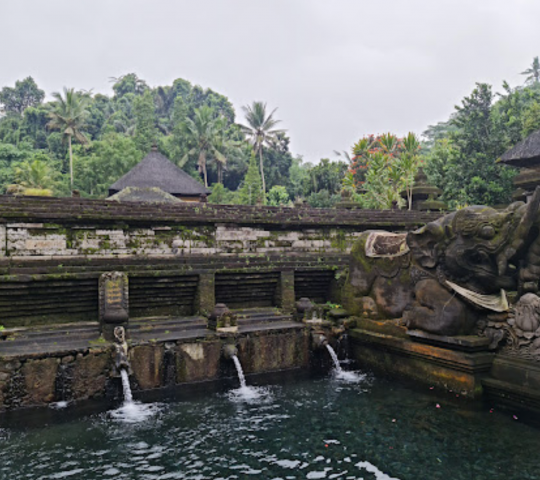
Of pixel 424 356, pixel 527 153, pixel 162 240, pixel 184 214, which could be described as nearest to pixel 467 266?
pixel 424 356

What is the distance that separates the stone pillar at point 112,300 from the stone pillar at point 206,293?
1.79 m

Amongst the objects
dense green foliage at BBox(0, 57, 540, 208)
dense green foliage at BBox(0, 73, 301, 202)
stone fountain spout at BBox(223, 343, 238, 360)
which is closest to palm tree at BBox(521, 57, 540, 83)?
dense green foliage at BBox(0, 57, 540, 208)

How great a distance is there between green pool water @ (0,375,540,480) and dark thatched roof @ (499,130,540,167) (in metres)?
13.8

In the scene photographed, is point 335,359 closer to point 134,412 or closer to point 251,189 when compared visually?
point 134,412

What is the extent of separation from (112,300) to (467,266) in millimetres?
6456

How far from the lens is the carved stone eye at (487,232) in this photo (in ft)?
24.6

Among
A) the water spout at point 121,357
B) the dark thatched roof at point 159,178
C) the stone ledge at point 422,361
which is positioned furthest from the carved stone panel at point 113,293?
the dark thatched roof at point 159,178

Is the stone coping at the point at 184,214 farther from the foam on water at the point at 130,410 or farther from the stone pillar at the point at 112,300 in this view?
the foam on water at the point at 130,410

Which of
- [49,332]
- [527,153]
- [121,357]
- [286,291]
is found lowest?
[121,357]

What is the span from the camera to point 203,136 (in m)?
53.3

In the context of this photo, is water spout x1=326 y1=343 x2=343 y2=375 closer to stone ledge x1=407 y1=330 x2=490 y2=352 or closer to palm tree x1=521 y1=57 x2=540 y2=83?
stone ledge x1=407 y1=330 x2=490 y2=352

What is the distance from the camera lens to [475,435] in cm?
638

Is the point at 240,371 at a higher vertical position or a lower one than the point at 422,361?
lower

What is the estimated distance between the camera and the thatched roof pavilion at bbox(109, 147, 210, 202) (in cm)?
2862
